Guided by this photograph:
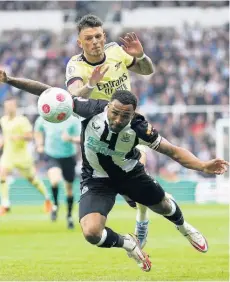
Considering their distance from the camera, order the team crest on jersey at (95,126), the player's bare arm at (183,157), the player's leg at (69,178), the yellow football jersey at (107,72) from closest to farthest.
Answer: the player's bare arm at (183,157)
the team crest on jersey at (95,126)
the yellow football jersey at (107,72)
the player's leg at (69,178)

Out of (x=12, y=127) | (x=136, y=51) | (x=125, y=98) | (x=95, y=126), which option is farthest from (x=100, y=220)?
(x=12, y=127)

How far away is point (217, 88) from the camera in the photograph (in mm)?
29938

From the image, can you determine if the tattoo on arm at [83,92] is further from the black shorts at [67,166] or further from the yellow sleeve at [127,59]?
the black shorts at [67,166]

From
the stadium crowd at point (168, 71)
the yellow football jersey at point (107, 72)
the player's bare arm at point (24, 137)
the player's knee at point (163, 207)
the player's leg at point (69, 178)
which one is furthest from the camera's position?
the stadium crowd at point (168, 71)

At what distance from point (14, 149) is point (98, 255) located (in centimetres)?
721

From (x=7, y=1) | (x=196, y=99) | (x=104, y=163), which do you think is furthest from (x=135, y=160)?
(x=7, y=1)

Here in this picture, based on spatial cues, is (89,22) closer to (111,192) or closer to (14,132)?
(111,192)

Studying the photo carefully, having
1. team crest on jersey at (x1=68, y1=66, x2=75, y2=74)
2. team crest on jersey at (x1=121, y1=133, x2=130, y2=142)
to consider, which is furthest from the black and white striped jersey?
team crest on jersey at (x1=68, y1=66, x2=75, y2=74)

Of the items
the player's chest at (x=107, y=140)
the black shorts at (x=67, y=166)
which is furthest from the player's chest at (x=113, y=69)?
the black shorts at (x=67, y=166)

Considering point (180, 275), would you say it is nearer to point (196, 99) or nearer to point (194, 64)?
point (196, 99)

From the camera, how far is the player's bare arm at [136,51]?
34.5ft

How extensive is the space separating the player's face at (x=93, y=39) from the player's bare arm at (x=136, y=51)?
0.83 feet

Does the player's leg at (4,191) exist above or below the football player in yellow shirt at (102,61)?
below

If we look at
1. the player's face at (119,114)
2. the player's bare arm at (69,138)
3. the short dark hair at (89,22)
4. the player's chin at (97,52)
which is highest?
the short dark hair at (89,22)
